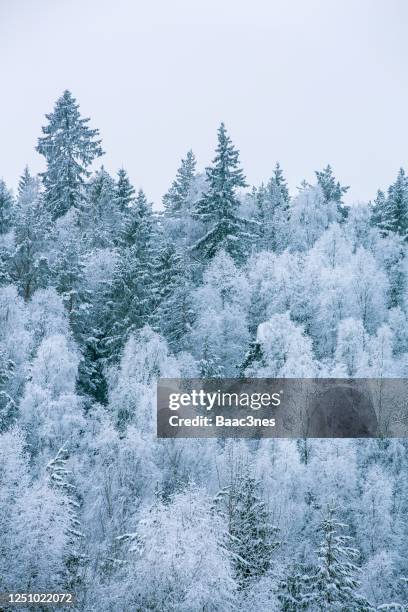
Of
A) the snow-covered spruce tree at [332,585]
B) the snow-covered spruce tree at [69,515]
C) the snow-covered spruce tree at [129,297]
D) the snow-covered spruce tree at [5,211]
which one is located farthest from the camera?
the snow-covered spruce tree at [5,211]

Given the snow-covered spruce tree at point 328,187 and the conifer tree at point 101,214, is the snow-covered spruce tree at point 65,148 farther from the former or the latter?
the snow-covered spruce tree at point 328,187

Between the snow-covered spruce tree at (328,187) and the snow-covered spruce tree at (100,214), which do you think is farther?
the snow-covered spruce tree at (328,187)

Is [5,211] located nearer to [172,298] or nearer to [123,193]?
[123,193]

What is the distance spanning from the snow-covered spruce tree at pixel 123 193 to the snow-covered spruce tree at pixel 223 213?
9498mm

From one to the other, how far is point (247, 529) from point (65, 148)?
1543 inches

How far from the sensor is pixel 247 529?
75.7ft

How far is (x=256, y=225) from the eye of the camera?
4822 centimetres

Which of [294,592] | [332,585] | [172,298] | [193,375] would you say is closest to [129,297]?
[172,298]

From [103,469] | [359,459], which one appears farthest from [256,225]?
[103,469]

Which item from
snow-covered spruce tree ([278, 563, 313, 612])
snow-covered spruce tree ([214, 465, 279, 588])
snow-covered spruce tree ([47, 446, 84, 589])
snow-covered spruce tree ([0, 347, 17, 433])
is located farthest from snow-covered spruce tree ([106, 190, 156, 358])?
snow-covered spruce tree ([278, 563, 313, 612])

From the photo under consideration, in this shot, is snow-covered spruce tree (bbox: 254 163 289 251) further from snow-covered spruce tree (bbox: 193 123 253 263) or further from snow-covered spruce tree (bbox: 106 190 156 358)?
snow-covered spruce tree (bbox: 106 190 156 358)

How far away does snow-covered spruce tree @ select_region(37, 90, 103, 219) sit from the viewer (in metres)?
51.1

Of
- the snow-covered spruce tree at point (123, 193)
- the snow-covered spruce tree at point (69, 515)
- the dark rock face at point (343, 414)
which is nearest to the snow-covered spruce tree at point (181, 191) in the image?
the snow-covered spruce tree at point (123, 193)

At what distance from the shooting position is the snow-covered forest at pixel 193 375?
2145cm
